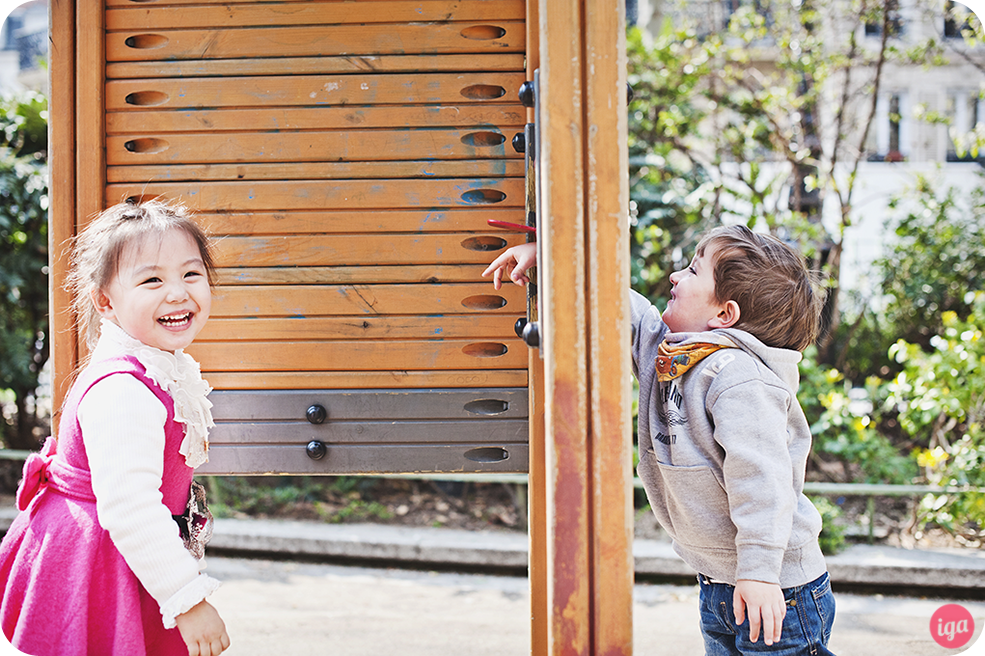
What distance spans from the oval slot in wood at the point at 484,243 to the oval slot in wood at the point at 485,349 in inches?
10.8

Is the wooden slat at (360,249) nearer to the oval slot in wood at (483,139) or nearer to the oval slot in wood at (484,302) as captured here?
the oval slot in wood at (484,302)

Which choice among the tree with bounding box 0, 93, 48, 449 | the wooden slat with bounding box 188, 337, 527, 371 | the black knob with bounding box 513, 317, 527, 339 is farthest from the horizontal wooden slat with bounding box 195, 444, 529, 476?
the tree with bounding box 0, 93, 48, 449

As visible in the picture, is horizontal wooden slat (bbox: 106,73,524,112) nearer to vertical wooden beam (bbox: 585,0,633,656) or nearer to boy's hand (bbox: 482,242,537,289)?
boy's hand (bbox: 482,242,537,289)

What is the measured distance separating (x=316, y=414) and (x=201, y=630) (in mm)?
812

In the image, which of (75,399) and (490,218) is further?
(490,218)

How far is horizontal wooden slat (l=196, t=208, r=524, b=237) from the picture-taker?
2.19 meters

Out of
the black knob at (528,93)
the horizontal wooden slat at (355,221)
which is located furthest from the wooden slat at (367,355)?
the black knob at (528,93)

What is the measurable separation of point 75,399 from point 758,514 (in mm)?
1429

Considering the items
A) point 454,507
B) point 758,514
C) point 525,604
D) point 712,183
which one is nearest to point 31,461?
point 758,514

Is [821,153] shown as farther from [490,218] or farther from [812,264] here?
[490,218]

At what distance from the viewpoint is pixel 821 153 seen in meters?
6.02

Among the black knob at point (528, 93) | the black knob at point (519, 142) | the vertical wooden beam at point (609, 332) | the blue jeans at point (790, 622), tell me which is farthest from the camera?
the black knob at point (519, 142)

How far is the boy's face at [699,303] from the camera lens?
6.36 ft

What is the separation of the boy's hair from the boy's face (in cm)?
2
